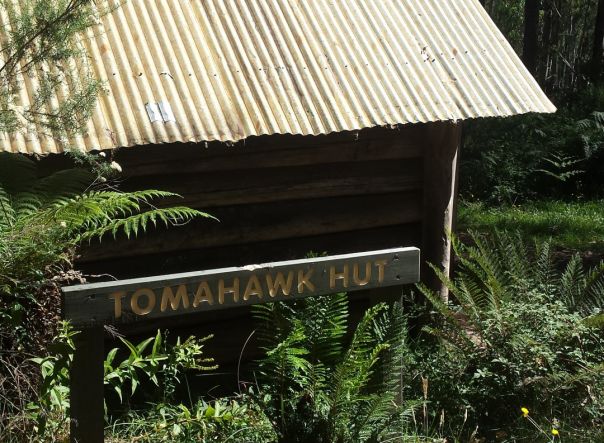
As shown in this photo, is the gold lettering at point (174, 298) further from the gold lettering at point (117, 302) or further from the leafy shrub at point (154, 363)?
the leafy shrub at point (154, 363)

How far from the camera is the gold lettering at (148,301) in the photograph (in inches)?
157

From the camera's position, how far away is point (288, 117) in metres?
5.85

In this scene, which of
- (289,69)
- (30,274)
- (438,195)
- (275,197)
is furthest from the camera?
(438,195)

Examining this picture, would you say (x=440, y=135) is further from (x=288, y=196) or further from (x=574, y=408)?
(x=574, y=408)

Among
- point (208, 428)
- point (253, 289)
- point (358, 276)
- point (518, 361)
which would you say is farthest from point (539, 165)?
point (253, 289)

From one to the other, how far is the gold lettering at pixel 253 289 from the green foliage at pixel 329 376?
282 mm

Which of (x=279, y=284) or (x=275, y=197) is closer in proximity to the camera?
(x=279, y=284)

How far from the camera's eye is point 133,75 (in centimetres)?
584

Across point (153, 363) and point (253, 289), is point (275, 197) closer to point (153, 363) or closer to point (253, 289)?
point (153, 363)

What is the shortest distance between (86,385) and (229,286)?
837 millimetres

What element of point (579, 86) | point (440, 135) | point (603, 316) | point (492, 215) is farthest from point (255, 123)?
point (579, 86)

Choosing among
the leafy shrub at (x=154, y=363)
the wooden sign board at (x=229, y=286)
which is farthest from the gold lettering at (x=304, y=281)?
the leafy shrub at (x=154, y=363)

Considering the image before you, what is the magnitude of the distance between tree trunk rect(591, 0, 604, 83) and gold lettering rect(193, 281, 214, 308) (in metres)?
16.8

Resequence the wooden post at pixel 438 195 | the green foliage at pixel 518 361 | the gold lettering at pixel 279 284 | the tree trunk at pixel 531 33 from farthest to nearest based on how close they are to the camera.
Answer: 1. the tree trunk at pixel 531 33
2. the wooden post at pixel 438 195
3. the green foliage at pixel 518 361
4. the gold lettering at pixel 279 284
